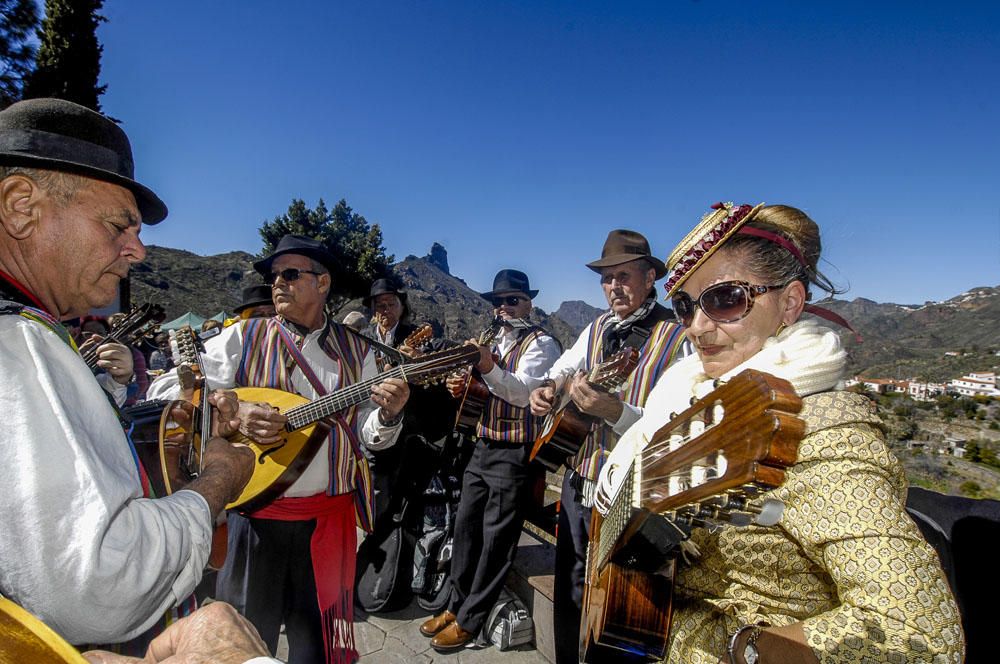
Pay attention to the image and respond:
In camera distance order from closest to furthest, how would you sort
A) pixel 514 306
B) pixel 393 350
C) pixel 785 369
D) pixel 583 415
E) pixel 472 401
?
pixel 785 369
pixel 583 415
pixel 393 350
pixel 472 401
pixel 514 306

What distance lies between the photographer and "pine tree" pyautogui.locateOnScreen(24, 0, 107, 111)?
47.1 feet

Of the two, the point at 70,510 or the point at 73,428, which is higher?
the point at 73,428

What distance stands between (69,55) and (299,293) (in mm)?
18905

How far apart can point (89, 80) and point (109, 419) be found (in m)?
20.7

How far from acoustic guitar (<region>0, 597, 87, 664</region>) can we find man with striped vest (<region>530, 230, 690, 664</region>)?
246 cm

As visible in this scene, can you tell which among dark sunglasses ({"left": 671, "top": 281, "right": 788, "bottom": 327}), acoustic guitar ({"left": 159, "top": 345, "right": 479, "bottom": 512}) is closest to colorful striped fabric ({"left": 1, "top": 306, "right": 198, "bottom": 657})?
acoustic guitar ({"left": 159, "top": 345, "right": 479, "bottom": 512})

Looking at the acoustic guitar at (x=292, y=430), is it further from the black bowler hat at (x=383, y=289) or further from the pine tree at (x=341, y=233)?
the pine tree at (x=341, y=233)

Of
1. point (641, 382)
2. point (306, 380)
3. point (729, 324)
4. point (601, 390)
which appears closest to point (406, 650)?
point (306, 380)

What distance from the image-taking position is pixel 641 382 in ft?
9.91

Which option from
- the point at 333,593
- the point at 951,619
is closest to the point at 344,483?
the point at 333,593

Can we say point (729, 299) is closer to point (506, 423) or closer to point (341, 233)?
point (506, 423)

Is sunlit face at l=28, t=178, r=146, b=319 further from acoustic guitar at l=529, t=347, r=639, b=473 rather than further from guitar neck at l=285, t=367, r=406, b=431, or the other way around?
acoustic guitar at l=529, t=347, r=639, b=473

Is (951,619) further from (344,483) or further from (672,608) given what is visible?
(344,483)

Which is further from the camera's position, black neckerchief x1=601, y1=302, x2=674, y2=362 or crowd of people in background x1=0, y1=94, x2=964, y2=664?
black neckerchief x1=601, y1=302, x2=674, y2=362
